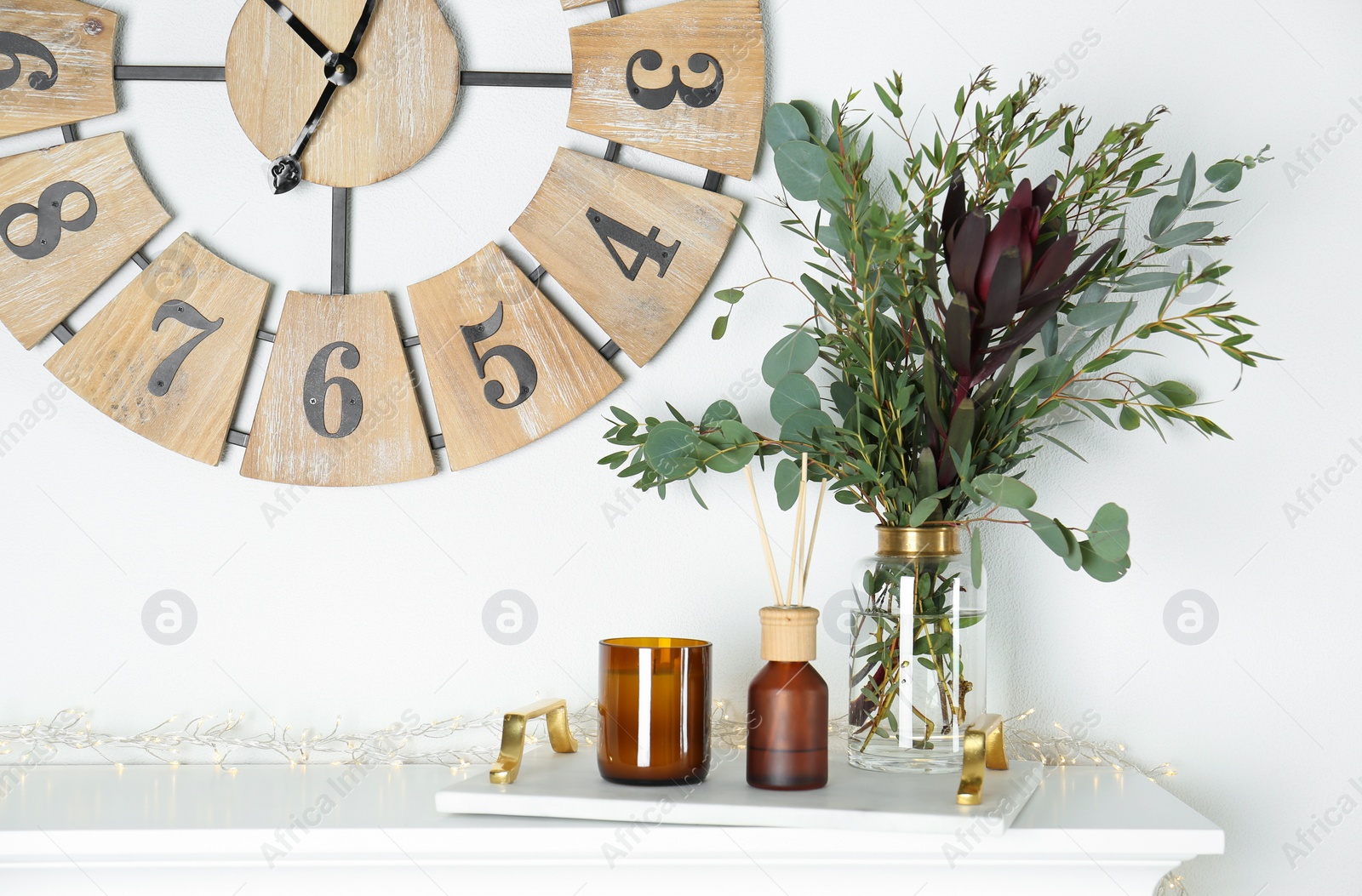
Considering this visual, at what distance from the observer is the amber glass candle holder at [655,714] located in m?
0.86

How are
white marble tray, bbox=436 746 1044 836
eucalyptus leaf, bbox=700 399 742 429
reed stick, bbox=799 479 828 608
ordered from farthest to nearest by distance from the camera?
eucalyptus leaf, bbox=700 399 742 429 → reed stick, bbox=799 479 828 608 → white marble tray, bbox=436 746 1044 836

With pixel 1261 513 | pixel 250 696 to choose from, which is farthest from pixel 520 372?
pixel 1261 513

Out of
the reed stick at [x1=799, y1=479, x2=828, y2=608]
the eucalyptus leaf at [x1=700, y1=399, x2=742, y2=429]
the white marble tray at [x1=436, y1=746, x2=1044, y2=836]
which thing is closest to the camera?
the white marble tray at [x1=436, y1=746, x2=1044, y2=836]

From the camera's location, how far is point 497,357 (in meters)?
1.05

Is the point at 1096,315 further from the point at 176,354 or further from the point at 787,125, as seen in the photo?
the point at 176,354

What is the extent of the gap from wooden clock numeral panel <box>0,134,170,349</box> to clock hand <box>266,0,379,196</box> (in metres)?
0.16

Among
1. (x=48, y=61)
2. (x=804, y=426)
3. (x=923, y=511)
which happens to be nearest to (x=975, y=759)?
(x=923, y=511)

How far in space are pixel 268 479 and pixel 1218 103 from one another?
1.12m

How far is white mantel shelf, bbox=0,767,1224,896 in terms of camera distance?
2.66ft

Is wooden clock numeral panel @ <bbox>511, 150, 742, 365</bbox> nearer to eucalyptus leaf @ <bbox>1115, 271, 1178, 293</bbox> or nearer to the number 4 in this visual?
the number 4

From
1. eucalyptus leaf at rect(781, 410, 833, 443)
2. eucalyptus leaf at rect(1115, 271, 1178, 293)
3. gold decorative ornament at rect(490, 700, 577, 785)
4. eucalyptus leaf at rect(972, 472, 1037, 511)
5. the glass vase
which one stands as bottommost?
gold decorative ornament at rect(490, 700, 577, 785)

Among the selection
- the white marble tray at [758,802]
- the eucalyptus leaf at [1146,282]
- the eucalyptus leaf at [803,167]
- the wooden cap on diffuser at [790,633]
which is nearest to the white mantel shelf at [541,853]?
the white marble tray at [758,802]

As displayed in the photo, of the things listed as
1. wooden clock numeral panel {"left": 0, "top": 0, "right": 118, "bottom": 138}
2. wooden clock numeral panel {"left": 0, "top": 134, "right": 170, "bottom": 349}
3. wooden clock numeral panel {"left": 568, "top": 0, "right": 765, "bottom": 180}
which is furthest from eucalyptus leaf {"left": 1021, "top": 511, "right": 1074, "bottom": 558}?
wooden clock numeral panel {"left": 0, "top": 0, "right": 118, "bottom": 138}

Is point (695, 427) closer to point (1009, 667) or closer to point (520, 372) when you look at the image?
point (520, 372)
